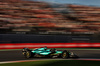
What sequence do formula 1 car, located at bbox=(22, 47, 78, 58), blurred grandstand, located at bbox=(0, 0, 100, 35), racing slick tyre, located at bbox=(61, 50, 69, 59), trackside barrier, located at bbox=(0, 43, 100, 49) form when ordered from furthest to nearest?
blurred grandstand, located at bbox=(0, 0, 100, 35) → trackside barrier, located at bbox=(0, 43, 100, 49) → formula 1 car, located at bbox=(22, 47, 78, 58) → racing slick tyre, located at bbox=(61, 50, 69, 59)

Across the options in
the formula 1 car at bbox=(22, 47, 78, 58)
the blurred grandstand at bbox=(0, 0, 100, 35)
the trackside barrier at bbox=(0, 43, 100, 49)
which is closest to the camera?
the formula 1 car at bbox=(22, 47, 78, 58)

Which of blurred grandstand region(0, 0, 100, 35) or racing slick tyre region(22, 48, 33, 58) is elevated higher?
blurred grandstand region(0, 0, 100, 35)

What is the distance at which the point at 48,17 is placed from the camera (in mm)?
43969

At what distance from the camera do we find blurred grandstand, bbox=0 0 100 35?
121 feet

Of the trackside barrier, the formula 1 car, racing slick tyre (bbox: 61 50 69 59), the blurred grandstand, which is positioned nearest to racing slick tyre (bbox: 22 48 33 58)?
the formula 1 car

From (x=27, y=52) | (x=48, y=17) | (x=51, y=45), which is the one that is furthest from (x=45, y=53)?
(x=48, y=17)

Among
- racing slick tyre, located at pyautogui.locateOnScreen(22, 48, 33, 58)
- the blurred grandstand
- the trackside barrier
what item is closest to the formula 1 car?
racing slick tyre, located at pyautogui.locateOnScreen(22, 48, 33, 58)

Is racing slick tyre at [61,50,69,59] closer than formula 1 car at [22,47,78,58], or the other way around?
racing slick tyre at [61,50,69,59]

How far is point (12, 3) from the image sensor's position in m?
49.2

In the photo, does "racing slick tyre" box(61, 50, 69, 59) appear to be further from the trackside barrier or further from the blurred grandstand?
the blurred grandstand

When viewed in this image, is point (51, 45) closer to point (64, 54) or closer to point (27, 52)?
point (27, 52)

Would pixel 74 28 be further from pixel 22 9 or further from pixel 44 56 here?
pixel 44 56

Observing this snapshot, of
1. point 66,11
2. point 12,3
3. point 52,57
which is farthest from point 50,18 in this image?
point 52,57

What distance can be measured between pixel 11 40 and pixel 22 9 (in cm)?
2615
